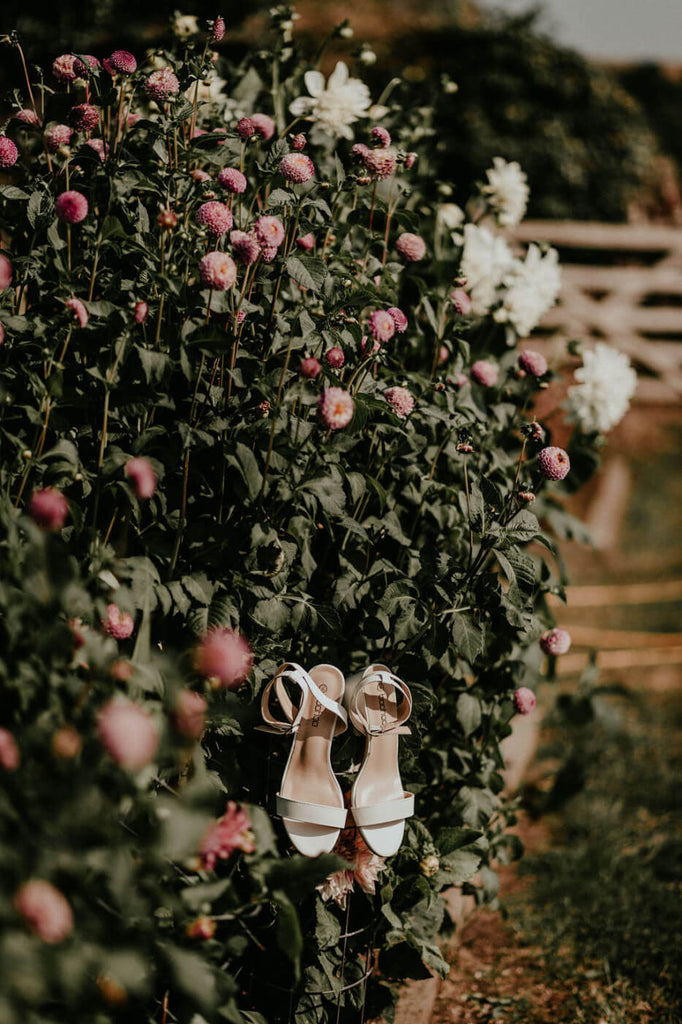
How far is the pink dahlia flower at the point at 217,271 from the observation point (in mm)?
1270

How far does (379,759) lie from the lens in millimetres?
1459

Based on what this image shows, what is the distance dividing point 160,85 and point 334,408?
658mm

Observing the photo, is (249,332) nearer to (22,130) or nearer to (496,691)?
(22,130)

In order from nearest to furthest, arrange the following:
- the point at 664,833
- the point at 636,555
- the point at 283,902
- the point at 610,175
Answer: the point at 283,902 < the point at 664,833 < the point at 636,555 < the point at 610,175

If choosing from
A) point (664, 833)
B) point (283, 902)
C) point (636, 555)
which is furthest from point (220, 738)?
point (636, 555)

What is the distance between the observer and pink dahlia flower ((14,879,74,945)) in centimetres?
77

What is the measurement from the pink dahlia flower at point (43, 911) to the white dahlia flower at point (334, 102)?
158 cm

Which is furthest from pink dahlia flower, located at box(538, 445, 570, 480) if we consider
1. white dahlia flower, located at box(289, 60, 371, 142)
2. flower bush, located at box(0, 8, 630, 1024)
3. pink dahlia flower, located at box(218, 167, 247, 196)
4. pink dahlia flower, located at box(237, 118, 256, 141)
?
white dahlia flower, located at box(289, 60, 371, 142)

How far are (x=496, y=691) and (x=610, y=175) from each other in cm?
615

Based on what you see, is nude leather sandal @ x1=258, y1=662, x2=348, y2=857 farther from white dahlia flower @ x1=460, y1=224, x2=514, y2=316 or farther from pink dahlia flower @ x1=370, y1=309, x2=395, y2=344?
white dahlia flower @ x1=460, y1=224, x2=514, y2=316

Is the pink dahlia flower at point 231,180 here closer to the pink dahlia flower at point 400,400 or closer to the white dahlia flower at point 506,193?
the pink dahlia flower at point 400,400

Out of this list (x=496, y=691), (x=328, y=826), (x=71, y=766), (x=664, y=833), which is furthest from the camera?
(x=664, y=833)

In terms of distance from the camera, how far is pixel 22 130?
1.68 m

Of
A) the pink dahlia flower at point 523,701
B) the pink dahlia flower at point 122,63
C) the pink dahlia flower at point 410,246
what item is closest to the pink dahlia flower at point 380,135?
the pink dahlia flower at point 410,246
